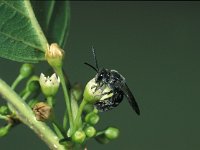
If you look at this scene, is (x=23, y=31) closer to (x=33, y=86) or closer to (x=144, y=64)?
(x=33, y=86)

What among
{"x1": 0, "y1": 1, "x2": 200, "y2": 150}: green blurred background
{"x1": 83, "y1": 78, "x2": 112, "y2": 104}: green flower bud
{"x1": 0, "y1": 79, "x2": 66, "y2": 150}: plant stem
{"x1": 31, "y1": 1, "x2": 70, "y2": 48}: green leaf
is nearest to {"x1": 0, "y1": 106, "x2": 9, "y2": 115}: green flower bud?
{"x1": 0, "y1": 79, "x2": 66, "y2": 150}: plant stem

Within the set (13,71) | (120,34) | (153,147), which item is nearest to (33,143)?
(13,71)

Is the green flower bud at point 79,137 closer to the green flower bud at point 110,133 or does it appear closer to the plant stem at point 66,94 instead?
the plant stem at point 66,94

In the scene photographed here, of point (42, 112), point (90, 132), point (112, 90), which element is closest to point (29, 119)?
point (42, 112)

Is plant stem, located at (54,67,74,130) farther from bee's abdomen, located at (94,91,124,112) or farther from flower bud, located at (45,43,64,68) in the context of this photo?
bee's abdomen, located at (94,91,124,112)

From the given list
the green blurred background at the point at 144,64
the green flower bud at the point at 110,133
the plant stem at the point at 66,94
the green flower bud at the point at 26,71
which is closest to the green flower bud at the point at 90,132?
the plant stem at the point at 66,94

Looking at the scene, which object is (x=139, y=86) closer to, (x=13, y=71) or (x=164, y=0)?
(x=13, y=71)

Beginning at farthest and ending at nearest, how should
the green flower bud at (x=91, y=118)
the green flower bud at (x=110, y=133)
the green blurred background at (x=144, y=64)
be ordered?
the green blurred background at (x=144, y=64) → the green flower bud at (x=110, y=133) → the green flower bud at (x=91, y=118)
